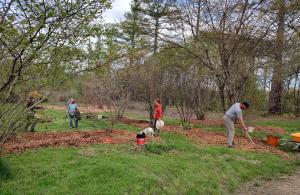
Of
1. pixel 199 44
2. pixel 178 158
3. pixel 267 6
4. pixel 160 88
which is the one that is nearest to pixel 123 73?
pixel 160 88

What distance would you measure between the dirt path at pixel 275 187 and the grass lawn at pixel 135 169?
0.26m

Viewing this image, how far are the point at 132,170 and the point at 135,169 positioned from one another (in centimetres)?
16

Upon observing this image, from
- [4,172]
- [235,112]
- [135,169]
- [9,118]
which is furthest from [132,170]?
Answer: [235,112]

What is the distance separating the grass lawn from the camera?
7303 millimetres

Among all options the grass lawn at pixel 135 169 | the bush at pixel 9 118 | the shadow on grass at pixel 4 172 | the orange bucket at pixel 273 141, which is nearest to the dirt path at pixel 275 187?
the grass lawn at pixel 135 169

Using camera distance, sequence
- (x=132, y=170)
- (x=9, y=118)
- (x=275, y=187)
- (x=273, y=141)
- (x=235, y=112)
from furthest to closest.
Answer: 1. (x=273, y=141)
2. (x=235, y=112)
3. (x=275, y=187)
4. (x=9, y=118)
5. (x=132, y=170)

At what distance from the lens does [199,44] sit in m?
18.2

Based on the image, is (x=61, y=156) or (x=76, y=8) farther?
(x=61, y=156)

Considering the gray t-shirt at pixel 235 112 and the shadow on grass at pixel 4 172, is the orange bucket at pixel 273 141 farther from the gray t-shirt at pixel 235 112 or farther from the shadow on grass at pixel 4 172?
Result: the shadow on grass at pixel 4 172

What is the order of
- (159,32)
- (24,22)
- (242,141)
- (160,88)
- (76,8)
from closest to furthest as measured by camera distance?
(24,22), (76,8), (242,141), (159,32), (160,88)

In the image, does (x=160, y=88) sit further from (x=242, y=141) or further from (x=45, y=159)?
(x=45, y=159)

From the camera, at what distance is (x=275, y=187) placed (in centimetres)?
867

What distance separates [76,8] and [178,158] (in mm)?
4910

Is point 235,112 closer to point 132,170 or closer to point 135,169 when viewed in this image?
point 135,169
